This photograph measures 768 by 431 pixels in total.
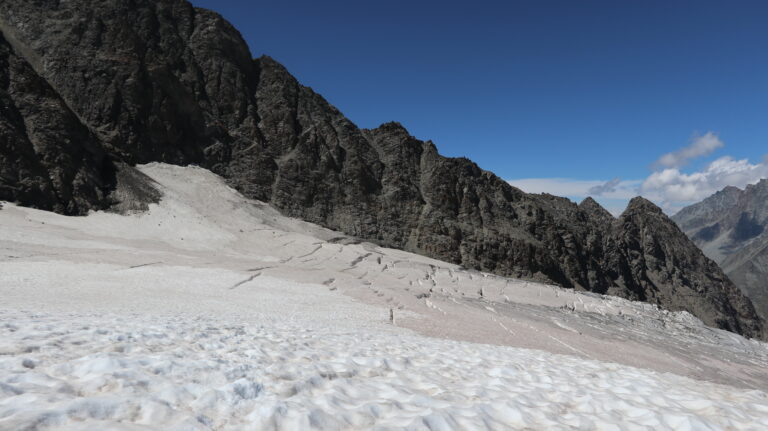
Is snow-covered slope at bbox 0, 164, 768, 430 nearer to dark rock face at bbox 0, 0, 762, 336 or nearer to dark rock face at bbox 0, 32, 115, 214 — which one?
dark rock face at bbox 0, 32, 115, 214

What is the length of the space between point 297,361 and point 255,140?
61581 mm

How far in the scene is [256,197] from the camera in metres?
56.3

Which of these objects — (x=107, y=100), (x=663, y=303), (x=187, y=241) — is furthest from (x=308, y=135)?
(x=663, y=303)

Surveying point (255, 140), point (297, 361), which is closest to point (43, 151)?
point (255, 140)

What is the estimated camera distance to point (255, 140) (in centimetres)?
6294

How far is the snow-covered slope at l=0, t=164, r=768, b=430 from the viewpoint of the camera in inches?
146

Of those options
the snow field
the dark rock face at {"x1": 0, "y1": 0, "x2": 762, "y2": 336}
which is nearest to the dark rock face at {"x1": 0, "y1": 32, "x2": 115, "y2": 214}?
the dark rock face at {"x1": 0, "y1": 0, "x2": 762, "y2": 336}

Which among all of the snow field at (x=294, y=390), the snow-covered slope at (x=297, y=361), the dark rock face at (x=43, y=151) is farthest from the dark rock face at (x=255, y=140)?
the snow field at (x=294, y=390)

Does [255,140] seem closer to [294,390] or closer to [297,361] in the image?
[297,361]

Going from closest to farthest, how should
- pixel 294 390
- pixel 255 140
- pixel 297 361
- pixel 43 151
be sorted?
pixel 294 390 → pixel 297 361 → pixel 43 151 → pixel 255 140

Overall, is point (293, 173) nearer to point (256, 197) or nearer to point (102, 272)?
point (256, 197)

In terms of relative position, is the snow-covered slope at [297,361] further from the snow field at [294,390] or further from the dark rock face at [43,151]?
the dark rock face at [43,151]

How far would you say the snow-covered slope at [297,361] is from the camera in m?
3.71

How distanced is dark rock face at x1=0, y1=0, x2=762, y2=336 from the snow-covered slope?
32.2 metres
